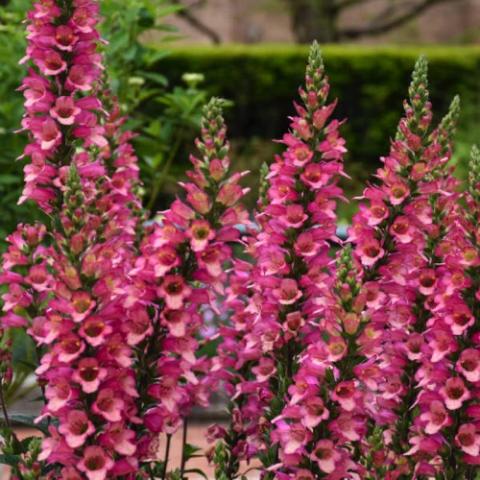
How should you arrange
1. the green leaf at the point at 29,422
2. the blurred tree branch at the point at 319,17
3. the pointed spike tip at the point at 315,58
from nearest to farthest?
the pointed spike tip at the point at 315,58 < the green leaf at the point at 29,422 < the blurred tree branch at the point at 319,17

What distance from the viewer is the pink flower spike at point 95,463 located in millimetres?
1919

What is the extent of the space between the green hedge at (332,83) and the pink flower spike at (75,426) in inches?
396

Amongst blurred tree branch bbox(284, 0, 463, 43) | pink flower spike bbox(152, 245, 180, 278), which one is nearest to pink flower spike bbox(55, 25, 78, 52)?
pink flower spike bbox(152, 245, 180, 278)

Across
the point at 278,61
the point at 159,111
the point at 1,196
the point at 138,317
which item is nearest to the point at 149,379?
the point at 138,317

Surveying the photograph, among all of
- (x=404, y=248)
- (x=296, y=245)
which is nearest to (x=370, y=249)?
(x=404, y=248)

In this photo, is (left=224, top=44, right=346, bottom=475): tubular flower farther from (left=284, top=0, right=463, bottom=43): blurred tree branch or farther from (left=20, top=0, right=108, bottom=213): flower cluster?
(left=284, top=0, right=463, bottom=43): blurred tree branch

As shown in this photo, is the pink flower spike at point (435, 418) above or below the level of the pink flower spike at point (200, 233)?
below

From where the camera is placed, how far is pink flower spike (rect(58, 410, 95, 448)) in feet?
6.27

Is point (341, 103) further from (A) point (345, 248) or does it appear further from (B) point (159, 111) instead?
(A) point (345, 248)

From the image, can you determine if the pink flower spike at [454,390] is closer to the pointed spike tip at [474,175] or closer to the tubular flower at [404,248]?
the tubular flower at [404,248]

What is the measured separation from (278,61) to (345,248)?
33.8 ft

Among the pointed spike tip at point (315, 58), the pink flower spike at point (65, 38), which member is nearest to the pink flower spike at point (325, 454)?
the pointed spike tip at point (315, 58)

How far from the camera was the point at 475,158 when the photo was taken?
217 centimetres

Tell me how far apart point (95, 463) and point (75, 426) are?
7 cm
